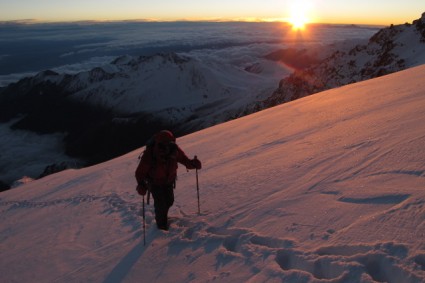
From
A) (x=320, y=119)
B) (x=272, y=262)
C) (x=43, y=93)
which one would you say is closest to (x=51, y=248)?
(x=272, y=262)

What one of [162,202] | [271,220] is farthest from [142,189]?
[271,220]

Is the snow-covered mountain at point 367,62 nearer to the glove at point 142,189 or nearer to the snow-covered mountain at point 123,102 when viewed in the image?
the snow-covered mountain at point 123,102

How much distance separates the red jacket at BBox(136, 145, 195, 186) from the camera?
543cm

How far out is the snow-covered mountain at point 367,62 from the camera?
117ft

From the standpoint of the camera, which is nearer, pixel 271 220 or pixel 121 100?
pixel 271 220

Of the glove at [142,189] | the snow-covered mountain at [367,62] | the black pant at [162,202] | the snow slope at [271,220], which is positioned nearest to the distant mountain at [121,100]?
the snow-covered mountain at [367,62]

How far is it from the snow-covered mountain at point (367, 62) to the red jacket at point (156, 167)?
31007 millimetres

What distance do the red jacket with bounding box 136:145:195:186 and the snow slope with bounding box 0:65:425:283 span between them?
0.83 m

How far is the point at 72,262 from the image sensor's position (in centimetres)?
563

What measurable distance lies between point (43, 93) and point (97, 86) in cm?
2227

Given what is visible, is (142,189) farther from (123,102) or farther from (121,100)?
(121,100)

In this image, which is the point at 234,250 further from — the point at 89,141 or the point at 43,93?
the point at 43,93

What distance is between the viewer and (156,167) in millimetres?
5496

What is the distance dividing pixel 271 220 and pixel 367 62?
42.1 m
